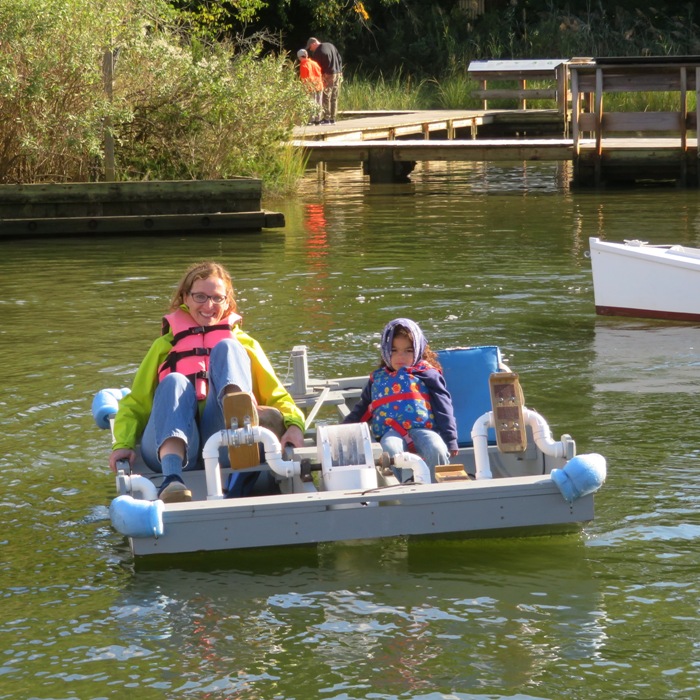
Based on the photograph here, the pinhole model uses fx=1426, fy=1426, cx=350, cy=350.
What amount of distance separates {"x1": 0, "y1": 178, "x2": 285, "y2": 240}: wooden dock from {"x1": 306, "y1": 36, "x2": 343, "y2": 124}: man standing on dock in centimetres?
1033

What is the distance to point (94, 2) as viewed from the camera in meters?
17.4

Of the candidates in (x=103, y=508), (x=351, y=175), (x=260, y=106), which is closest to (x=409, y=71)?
(x=351, y=175)

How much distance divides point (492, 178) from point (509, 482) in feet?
63.1

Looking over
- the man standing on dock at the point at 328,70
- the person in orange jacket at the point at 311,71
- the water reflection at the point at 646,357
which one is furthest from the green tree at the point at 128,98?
the water reflection at the point at 646,357

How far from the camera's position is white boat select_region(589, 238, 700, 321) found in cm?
1045

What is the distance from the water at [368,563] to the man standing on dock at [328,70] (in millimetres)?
14766

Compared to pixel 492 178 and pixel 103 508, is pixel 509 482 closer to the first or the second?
pixel 103 508

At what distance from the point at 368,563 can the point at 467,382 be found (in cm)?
134

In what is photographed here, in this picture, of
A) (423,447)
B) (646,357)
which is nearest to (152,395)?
(423,447)

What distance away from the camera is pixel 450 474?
5.79 metres

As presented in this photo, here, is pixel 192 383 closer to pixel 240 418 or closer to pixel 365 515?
pixel 240 418

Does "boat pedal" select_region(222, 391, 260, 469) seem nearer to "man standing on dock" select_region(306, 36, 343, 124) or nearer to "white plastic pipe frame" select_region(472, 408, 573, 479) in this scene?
"white plastic pipe frame" select_region(472, 408, 573, 479)

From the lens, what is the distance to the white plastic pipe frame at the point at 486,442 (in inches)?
237

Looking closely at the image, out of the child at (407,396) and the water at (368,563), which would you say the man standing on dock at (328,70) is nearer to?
the water at (368,563)
